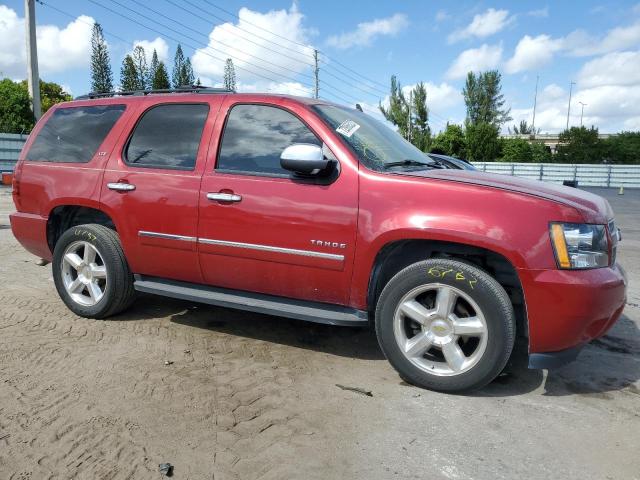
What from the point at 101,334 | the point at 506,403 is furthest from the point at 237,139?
the point at 506,403

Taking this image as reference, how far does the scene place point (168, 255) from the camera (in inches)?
157

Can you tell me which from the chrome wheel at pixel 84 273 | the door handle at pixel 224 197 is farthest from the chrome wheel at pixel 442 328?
the chrome wheel at pixel 84 273

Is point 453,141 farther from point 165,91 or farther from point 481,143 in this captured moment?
point 165,91

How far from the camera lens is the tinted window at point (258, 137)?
3.65 m

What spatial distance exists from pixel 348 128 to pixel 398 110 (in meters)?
60.4

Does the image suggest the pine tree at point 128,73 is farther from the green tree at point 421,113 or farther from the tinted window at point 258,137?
the tinted window at point 258,137

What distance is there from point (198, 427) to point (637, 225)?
44.8 ft

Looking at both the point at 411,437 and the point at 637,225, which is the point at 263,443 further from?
the point at 637,225

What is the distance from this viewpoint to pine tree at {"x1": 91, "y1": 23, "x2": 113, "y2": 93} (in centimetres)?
5728

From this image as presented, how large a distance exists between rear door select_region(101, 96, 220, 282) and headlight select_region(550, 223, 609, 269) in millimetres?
2369

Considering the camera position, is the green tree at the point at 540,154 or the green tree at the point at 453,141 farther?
the green tree at the point at 540,154

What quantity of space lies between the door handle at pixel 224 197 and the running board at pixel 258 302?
0.69 meters

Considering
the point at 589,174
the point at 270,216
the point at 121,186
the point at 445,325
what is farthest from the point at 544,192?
the point at 589,174

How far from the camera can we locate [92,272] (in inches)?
173
